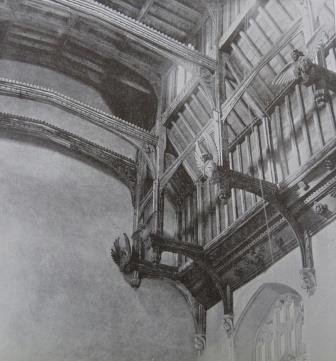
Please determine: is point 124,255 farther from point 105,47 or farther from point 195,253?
point 105,47

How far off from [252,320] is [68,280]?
3.06 metres

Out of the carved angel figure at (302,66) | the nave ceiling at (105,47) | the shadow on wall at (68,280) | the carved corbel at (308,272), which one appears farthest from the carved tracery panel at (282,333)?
the nave ceiling at (105,47)

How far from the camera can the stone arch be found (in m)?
8.06

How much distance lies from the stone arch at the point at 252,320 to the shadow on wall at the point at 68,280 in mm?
1272

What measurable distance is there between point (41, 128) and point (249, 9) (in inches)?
171

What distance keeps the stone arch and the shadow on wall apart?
1272mm

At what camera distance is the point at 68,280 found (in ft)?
30.2

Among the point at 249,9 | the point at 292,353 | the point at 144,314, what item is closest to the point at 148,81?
the point at 249,9

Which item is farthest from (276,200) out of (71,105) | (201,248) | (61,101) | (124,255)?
(61,101)

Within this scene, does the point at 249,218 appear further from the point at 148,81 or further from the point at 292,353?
the point at 148,81

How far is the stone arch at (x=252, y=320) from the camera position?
806 cm

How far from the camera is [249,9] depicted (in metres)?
8.92

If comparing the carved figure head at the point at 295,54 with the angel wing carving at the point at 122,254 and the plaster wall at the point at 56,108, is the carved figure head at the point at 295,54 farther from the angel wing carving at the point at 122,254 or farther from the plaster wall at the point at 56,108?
the plaster wall at the point at 56,108

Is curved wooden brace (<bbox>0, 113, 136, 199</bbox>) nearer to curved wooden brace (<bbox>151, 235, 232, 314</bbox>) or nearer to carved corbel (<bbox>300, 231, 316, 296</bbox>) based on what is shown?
curved wooden brace (<bbox>151, 235, 232, 314</bbox>)
